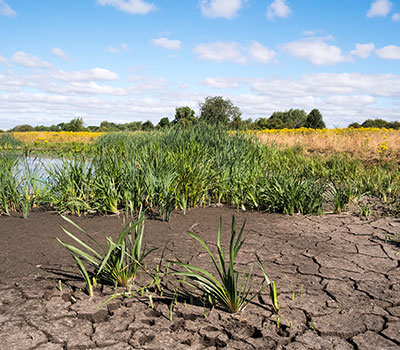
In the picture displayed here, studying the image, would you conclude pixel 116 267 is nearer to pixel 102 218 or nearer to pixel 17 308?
pixel 17 308

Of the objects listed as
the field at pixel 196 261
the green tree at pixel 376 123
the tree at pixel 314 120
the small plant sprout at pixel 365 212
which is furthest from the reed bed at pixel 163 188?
the tree at pixel 314 120

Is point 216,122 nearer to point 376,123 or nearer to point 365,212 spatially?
point 365,212

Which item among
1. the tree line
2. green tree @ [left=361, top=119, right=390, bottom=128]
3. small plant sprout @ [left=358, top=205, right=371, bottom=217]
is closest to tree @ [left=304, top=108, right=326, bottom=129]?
the tree line

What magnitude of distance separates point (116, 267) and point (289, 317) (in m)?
1.11

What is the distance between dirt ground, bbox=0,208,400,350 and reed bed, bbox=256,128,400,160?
274 inches

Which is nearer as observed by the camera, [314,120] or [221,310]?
[221,310]

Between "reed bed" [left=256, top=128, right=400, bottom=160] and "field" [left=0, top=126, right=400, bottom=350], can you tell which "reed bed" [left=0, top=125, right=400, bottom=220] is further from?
"reed bed" [left=256, top=128, right=400, bottom=160]

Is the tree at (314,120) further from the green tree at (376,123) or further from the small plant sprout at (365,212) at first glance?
the small plant sprout at (365,212)

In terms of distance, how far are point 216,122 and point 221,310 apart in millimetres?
5567

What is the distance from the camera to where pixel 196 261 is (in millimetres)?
2885

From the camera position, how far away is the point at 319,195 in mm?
4484

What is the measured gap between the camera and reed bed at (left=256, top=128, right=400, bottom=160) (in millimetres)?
10781

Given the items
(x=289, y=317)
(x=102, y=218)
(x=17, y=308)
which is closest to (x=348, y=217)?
(x=289, y=317)

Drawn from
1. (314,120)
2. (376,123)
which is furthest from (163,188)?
(314,120)
